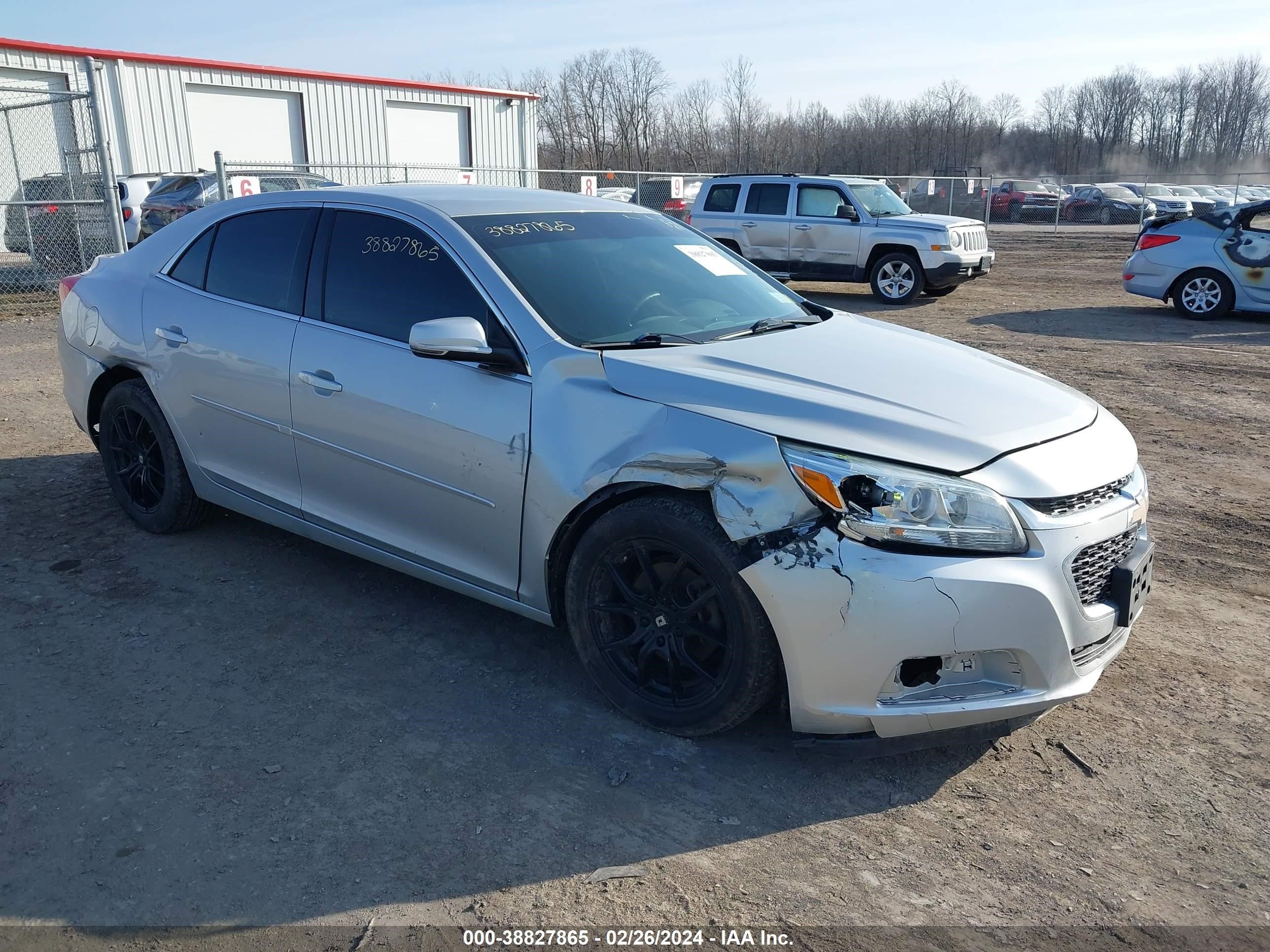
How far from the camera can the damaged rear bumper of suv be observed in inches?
108

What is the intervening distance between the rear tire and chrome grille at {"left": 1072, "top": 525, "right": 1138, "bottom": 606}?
11.1m

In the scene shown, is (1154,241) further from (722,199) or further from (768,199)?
(722,199)

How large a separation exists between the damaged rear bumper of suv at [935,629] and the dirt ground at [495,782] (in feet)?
1.06

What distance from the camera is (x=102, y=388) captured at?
5.18m

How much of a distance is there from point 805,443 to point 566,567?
1015mm

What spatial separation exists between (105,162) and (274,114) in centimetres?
1604

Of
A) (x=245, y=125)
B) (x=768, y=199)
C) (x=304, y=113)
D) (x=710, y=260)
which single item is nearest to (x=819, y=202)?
(x=768, y=199)

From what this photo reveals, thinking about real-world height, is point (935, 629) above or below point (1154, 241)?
below

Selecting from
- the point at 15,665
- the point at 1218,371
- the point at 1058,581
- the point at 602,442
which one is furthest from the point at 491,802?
the point at 1218,371

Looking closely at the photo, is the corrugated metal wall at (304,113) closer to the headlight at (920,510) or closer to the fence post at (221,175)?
the fence post at (221,175)

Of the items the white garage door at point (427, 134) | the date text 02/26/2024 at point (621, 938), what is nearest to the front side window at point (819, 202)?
the date text 02/26/2024 at point (621, 938)

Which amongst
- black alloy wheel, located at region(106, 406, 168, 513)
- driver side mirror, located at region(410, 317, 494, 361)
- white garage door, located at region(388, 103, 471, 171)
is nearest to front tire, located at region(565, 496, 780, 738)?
driver side mirror, located at region(410, 317, 494, 361)

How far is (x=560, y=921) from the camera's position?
2.48m

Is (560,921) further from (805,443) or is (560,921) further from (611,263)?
(611,263)
